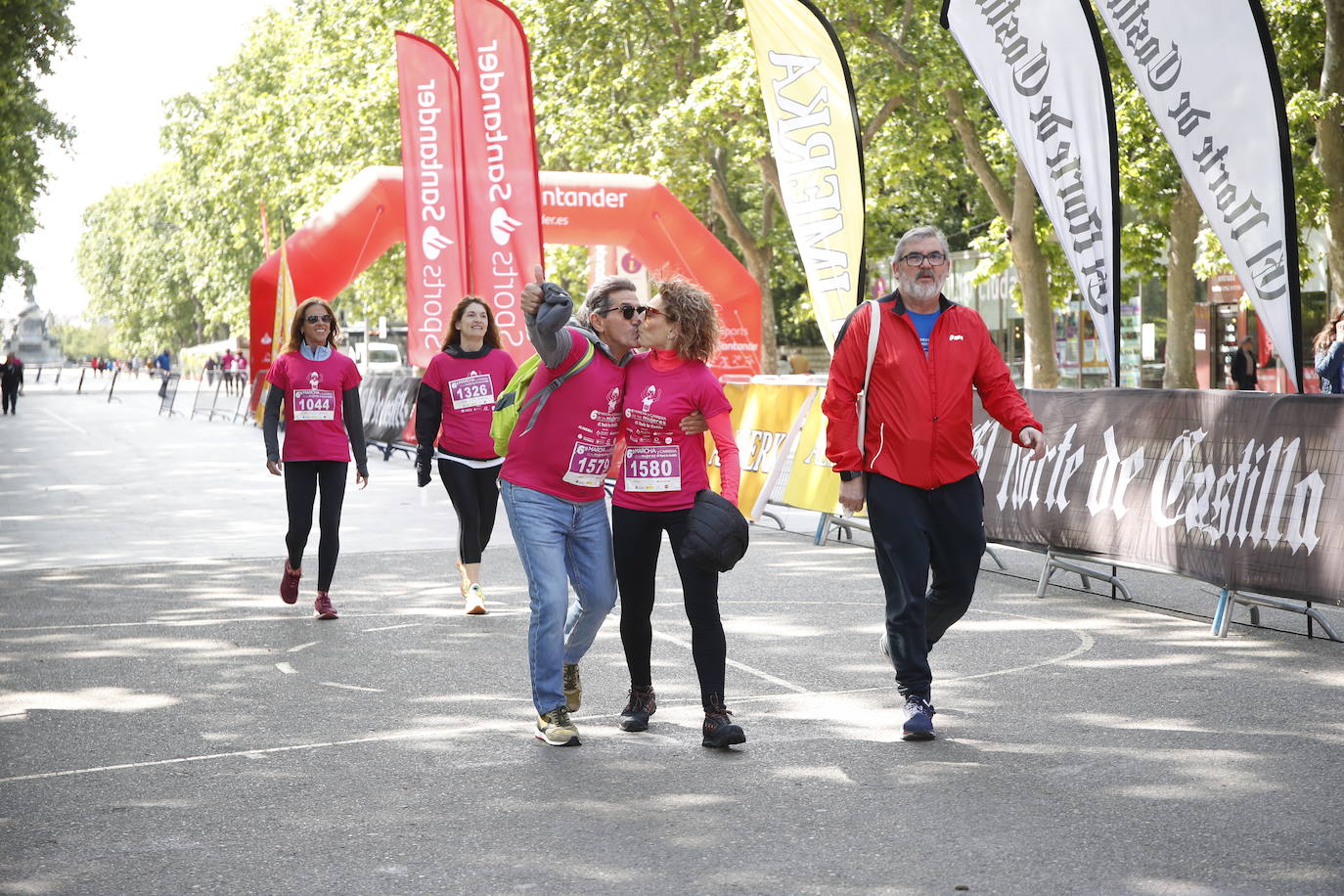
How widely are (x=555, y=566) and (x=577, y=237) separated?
18494 mm

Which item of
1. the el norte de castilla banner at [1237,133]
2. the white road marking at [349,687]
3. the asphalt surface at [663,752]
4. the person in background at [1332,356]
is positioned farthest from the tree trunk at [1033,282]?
the white road marking at [349,687]

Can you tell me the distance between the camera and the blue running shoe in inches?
242

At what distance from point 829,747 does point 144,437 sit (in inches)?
1077

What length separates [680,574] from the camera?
6121mm

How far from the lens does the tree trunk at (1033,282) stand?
24.7 m

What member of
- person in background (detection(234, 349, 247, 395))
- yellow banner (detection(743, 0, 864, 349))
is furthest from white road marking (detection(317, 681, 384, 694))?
person in background (detection(234, 349, 247, 395))

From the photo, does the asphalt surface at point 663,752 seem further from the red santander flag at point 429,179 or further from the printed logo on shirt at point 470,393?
the red santander flag at point 429,179

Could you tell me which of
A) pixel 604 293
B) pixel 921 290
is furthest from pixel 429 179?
pixel 921 290

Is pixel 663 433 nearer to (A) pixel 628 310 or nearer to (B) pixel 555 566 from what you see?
(A) pixel 628 310

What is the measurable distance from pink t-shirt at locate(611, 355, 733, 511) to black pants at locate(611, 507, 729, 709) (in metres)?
0.06

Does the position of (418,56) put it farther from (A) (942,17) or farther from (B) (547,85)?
(B) (547,85)

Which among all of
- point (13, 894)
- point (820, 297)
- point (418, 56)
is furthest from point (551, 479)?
point (418, 56)

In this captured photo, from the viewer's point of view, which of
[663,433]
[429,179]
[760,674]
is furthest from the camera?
[429,179]

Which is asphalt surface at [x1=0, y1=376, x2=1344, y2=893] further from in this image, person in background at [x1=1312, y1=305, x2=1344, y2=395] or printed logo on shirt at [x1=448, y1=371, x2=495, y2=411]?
person in background at [x1=1312, y1=305, x2=1344, y2=395]
